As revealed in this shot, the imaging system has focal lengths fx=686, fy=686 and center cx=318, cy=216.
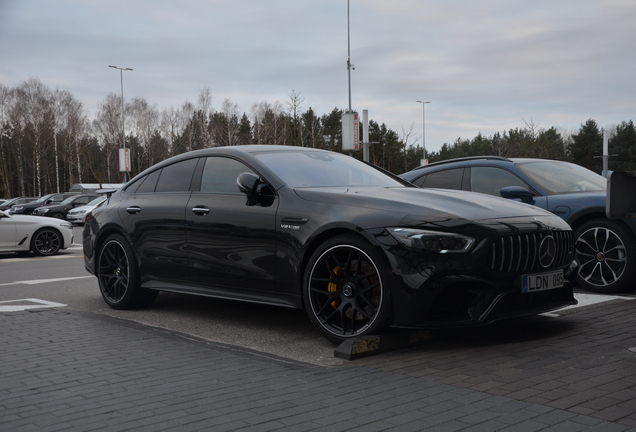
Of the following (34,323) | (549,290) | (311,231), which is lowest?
(34,323)

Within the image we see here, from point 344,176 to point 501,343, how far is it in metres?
2.01

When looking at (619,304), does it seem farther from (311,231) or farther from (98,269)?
(98,269)

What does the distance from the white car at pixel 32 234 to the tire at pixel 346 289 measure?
11806 mm

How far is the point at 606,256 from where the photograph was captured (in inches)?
290

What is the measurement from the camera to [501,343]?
5.01 meters

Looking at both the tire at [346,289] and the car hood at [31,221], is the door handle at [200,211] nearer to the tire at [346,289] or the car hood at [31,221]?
the tire at [346,289]

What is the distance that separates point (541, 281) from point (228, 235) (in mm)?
2559

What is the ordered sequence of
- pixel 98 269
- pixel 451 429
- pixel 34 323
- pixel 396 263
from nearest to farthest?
pixel 451 429
pixel 396 263
pixel 34 323
pixel 98 269

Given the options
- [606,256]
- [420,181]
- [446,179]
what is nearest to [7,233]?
[420,181]

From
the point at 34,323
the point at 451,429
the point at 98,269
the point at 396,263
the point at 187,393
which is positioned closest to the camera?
the point at 451,429

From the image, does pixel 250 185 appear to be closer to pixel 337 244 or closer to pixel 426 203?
pixel 337 244

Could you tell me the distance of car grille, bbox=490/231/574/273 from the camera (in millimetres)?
4746

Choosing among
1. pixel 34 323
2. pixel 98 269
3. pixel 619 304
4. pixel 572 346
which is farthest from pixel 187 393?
pixel 619 304

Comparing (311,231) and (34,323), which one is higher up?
(311,231)
